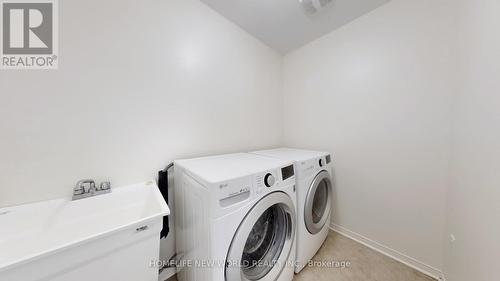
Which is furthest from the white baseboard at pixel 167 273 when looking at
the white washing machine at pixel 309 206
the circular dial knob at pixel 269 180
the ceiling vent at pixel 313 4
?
the ceiling vent at pixel 313 4

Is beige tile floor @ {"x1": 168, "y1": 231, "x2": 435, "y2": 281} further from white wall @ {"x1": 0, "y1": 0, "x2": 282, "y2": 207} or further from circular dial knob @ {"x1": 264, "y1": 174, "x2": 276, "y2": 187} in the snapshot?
white wall @ {"x1": 0, "y1": 0, "x2": 282, "y2": 207}

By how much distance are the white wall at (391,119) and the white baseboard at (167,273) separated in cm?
164

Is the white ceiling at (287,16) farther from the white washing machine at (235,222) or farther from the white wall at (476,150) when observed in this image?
the white washing machine at (235,222)

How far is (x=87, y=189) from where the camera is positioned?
0.91 meters

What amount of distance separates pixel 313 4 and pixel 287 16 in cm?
28

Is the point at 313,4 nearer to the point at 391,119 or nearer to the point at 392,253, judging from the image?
the point at 391,119

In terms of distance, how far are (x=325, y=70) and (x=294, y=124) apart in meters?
0.71

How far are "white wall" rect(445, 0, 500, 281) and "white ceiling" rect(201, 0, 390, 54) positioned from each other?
27.7 inches

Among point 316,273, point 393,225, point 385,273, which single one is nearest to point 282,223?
point 316,273

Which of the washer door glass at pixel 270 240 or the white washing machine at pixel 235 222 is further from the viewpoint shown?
the washer door glass at pixel 270 240

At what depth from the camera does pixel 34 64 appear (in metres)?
0.83

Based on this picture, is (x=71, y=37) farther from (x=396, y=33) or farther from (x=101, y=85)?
(x=396, y=33)

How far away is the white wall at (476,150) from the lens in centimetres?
67

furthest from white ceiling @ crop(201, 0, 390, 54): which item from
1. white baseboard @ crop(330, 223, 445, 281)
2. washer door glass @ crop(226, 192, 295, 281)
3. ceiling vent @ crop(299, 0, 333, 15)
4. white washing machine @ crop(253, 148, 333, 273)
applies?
white baseboard @ crop(330, 223, 445, 281)
